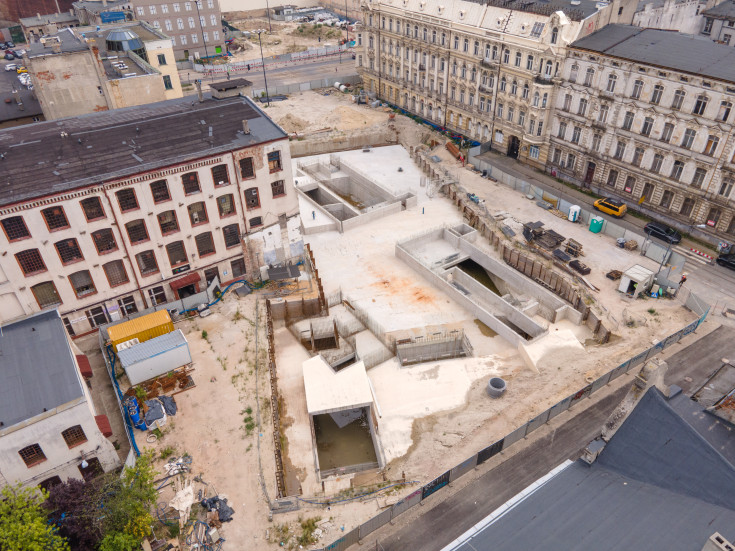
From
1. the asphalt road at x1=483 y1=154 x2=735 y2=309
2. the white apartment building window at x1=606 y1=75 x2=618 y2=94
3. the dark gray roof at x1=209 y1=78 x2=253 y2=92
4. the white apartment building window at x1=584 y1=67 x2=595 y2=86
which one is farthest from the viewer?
Result: the white apartment building window at x1=584 y1=67 x2=595 y2=86

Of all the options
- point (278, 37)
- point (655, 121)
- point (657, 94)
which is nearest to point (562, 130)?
point (655, 121)

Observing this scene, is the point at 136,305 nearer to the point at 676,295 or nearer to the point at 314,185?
the point at 314,185

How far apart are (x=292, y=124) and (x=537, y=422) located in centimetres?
7117

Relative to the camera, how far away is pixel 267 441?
123ft

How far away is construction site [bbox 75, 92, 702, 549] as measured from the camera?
115ft

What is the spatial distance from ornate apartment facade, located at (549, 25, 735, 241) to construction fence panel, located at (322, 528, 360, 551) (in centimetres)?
5546

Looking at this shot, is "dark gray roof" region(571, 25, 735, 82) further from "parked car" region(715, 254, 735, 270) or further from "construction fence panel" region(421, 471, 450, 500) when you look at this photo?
"construction fence panel" region(421, 471, 450, 500)

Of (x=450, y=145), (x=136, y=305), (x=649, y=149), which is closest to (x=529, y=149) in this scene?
(x=450, y=145)

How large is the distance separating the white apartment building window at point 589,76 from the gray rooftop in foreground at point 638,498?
52.8m

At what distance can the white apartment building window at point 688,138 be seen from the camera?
60.5 meters

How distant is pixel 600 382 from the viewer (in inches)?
1642

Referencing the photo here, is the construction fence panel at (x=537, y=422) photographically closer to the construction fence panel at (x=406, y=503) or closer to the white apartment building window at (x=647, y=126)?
the construction fence panel at (x=406, y=503)

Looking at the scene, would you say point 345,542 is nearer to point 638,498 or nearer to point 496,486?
point 496,486

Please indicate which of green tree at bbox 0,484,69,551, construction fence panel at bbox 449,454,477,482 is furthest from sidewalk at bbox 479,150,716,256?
green tree at bbox 0,484,69,551
